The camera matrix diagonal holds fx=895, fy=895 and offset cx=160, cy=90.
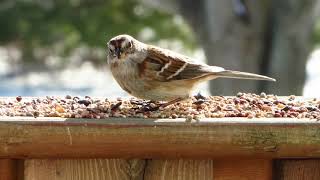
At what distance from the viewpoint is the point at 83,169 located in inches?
A: 106

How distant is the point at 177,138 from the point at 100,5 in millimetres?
10522

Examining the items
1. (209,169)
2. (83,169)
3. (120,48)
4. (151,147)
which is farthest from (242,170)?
(120,48)

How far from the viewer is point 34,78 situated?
730 inches

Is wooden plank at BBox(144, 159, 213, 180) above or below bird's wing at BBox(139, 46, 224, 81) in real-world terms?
below

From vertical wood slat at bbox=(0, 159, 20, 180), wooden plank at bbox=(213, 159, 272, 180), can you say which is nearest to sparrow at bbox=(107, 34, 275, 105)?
wooden plank at bbox=(213, 159, 272, 180)

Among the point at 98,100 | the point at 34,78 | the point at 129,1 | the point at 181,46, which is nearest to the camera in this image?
the point at 98,100

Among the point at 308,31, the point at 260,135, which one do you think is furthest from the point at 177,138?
the point at 308,31

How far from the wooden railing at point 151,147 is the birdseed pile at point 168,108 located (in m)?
0.14

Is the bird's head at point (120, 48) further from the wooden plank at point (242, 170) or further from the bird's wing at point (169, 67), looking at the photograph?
the wooden plank at point (242, 170)

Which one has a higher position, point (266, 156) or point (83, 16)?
point (83, 16)

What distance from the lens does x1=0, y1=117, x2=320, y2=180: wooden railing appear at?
8.51 ft

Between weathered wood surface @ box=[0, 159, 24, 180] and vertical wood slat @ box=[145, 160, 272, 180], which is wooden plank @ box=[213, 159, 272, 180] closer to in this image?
vertical wood slat @ box=[145, 160, 272, 180]

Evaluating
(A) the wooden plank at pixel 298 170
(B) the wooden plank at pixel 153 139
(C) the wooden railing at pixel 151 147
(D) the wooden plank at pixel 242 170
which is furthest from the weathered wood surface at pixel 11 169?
(A) the wooden plank at pixel 298 170

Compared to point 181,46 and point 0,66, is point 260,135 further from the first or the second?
point 0,66
